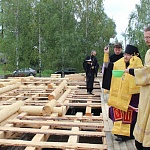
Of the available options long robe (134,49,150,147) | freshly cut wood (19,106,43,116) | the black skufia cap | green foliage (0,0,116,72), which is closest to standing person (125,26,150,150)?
long robe (134,49,150,147)

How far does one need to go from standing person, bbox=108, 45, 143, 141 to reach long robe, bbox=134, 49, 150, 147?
2.73 ft

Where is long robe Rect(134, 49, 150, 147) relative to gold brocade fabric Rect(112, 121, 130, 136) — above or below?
above

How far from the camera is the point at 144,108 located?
2.24 meters

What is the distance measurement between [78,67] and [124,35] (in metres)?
6.26

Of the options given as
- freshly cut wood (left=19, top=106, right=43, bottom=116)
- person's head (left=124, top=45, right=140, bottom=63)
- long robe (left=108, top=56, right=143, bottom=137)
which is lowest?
freshly cut wood (left=19, top=106, right=43, bottom=116)

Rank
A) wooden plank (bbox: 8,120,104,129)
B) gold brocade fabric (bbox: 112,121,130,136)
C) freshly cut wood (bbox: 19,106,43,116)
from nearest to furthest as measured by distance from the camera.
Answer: gold brocade fabric (bbox: 112,121,130,136) → wooden plank (bbox: 8,120,104,129) → freshly cut wood (bbox: 19,106,43,116)

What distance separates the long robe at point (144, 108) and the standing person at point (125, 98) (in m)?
0.83

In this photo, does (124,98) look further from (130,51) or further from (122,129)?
(130,51)

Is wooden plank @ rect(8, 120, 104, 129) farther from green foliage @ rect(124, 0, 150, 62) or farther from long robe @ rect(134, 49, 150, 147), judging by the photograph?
green foliage @ rect(124, 0, 150, 62)

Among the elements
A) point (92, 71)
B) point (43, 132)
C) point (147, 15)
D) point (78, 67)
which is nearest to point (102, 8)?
point (147, 15)

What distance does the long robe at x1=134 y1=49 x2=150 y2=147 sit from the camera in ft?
7.22

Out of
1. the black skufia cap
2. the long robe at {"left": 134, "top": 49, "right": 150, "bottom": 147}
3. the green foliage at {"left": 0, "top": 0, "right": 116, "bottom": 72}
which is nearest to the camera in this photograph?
the long robe at {"left": 134, "top": 49, "right": 150, "bottom": 147}

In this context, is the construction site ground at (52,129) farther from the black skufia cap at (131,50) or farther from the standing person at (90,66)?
the standing person at (90,66)

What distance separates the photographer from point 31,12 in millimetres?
19469
